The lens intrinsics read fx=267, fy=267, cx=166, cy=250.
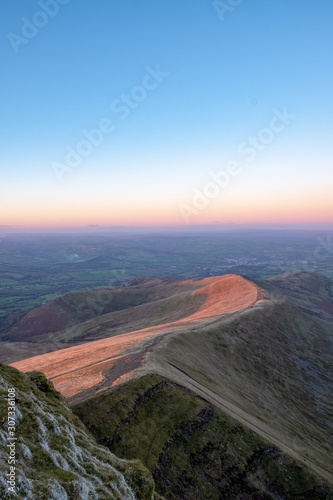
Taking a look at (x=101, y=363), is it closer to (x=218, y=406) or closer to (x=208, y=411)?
(x=208, y=411)

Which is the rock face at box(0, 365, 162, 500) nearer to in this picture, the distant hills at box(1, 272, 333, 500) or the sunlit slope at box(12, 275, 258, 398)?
the distant hills at box(1, 272, 333, 500)

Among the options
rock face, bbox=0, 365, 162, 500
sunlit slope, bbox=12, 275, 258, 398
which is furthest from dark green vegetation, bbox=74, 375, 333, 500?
rock face, bbox=0, 365, 162, 500

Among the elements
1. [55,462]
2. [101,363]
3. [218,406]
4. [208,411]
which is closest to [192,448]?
[208,411]

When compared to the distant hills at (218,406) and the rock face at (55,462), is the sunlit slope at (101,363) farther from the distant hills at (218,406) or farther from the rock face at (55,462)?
the rock face at (55,462)

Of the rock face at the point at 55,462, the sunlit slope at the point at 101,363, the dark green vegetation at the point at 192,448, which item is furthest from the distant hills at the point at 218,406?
the rock face at the point at 55,462

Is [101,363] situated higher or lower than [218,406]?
higher

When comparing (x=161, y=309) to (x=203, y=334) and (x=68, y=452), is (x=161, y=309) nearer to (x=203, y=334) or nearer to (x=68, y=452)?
(x=203, y=334)
